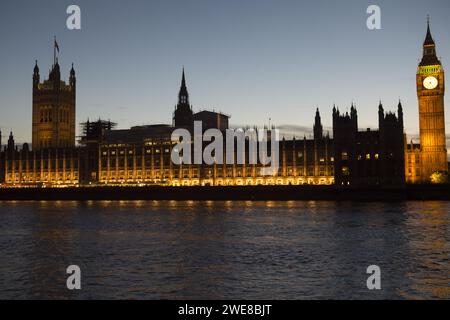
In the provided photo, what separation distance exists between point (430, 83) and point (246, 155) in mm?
49606

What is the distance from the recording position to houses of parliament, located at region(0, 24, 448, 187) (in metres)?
113

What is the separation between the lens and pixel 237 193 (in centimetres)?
11231

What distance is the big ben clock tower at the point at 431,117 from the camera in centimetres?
12850

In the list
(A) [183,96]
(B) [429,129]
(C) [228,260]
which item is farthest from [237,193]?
(C) [228,260]

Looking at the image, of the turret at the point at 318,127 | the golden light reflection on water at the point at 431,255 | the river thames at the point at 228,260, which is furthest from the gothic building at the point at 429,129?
the river thames at the point at 228,260

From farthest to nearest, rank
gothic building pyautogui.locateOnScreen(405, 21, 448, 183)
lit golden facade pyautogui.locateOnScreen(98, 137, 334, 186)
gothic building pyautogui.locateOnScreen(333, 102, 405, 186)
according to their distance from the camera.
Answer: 1. gothic building pyautogui.locateOnScreen(405, 21, 448, 183)
2. lit golden facade pyautogui.locateOnScreen(98, 137, 334, 186)
3. gothic building pyautogui.locateOnScreen(333, 102, 405, 186)

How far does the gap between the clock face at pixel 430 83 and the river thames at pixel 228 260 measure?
296 feet

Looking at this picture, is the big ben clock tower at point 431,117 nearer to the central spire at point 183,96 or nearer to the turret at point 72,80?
A: the central spire at point 183,96

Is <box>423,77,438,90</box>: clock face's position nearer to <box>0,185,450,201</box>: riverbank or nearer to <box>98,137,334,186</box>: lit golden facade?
<box>98,137,334,186</box>: lit golden facade

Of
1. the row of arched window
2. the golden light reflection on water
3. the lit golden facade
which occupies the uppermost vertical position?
the row of arched window

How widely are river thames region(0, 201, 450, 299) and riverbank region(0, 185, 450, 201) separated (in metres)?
50.8

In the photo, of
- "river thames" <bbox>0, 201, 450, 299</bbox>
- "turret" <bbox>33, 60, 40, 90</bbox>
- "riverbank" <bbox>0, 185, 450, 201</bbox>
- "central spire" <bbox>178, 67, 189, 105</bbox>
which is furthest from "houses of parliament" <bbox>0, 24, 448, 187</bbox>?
"river thames" <bbox>0, 201, 450, 299</bbox>
